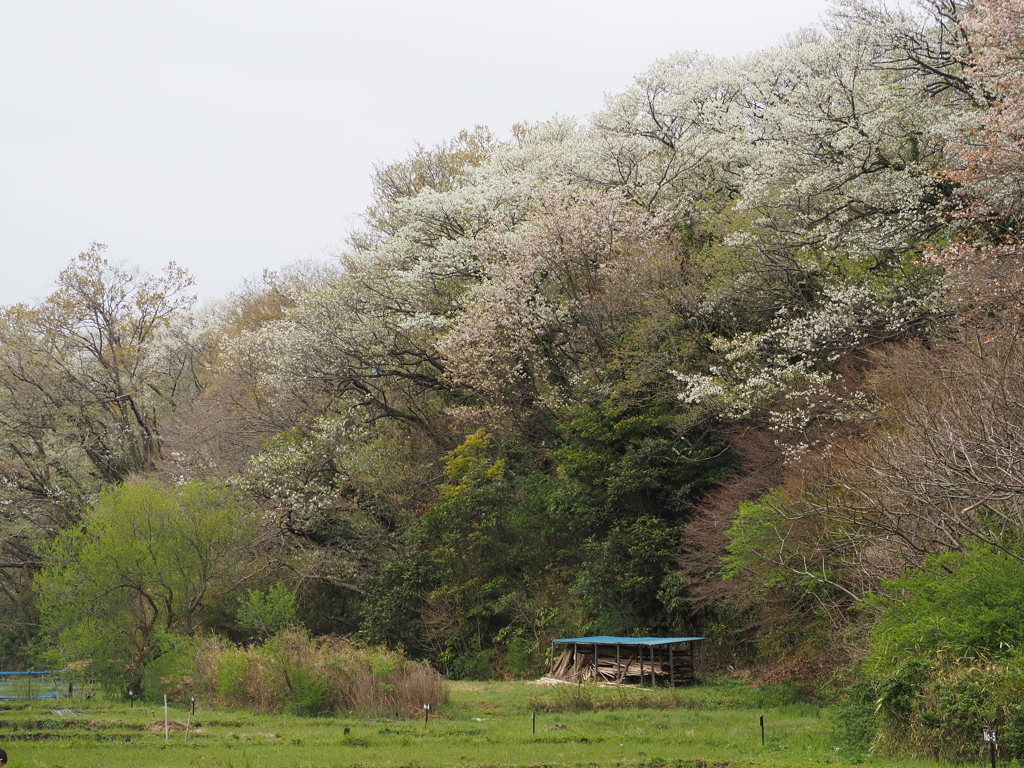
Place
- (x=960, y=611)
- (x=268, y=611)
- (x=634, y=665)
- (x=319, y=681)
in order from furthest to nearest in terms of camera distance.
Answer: (x=268, y=611) < (x=634, y=665) < (x=319, y=681) < (x=960, y=611)

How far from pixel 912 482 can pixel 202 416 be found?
93.4 feet

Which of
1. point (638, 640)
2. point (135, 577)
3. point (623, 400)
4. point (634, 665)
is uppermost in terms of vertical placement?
point (623, 400)

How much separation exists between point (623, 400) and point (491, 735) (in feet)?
41.6

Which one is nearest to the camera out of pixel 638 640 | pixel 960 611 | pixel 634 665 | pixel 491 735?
pixel 960 611

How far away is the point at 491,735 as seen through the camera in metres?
16.5

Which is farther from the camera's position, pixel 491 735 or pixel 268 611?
pixel 268 611

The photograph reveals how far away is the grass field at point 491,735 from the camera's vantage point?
1388cm

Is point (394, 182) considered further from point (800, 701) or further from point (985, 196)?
point (800, 701)

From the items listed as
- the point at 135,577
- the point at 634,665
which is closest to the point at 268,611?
the point at 135,577

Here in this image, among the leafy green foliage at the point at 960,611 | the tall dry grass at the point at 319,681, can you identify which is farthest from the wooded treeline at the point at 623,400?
the tall dry grass at the point at 319,681

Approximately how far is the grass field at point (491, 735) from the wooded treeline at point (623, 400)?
207cm

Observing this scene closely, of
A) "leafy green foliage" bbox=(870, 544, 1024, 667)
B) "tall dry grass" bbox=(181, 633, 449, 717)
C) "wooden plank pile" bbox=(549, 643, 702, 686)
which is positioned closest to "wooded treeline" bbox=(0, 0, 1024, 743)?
"leafy green foliage" bbox=(870, 544, 1024, 667)

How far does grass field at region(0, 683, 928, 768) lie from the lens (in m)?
13.9

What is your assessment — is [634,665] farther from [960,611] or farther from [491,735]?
[960,611]
